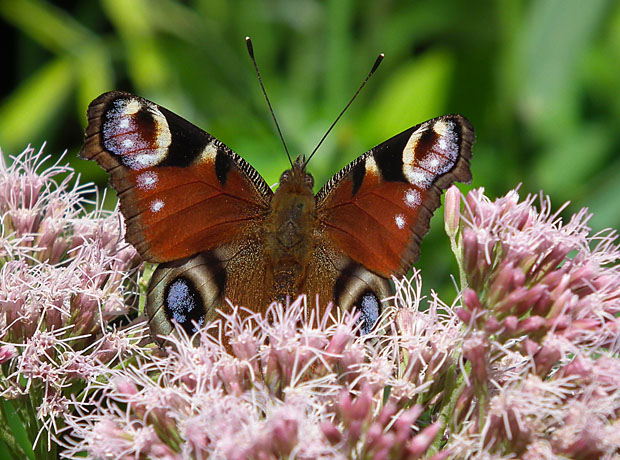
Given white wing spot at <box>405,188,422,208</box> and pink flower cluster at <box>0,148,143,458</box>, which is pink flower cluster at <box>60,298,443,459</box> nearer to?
pink flower cluster at <box>0,148,143,458</box>

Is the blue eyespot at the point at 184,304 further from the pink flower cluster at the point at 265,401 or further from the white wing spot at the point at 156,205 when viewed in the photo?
the white wing spot at the point at 156,205

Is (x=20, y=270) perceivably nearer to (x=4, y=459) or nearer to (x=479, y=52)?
(x=4, y=459)

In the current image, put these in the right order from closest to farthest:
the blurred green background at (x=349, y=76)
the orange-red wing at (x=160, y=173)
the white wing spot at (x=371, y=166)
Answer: the orange-red wing at (x=160, y=173) < the white wing spot at (x=371, y=166) < the blurred green background at (x=349, y=76)

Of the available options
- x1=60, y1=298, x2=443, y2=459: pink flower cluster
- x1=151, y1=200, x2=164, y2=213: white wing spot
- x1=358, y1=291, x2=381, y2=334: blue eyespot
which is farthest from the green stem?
x1=358, y1=291, x2=381, y2=334: blue eyespot

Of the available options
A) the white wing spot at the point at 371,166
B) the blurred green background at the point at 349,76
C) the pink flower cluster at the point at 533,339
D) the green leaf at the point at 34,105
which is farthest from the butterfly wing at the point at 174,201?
the green leaf at the point at 34,105

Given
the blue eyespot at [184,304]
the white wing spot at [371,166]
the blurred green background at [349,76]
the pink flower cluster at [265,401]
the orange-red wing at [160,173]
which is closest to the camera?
the pink flower cluster at [265,401]

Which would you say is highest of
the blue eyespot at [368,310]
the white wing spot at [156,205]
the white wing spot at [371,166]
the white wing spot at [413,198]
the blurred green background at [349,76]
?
the blurred green background at [349,76]
